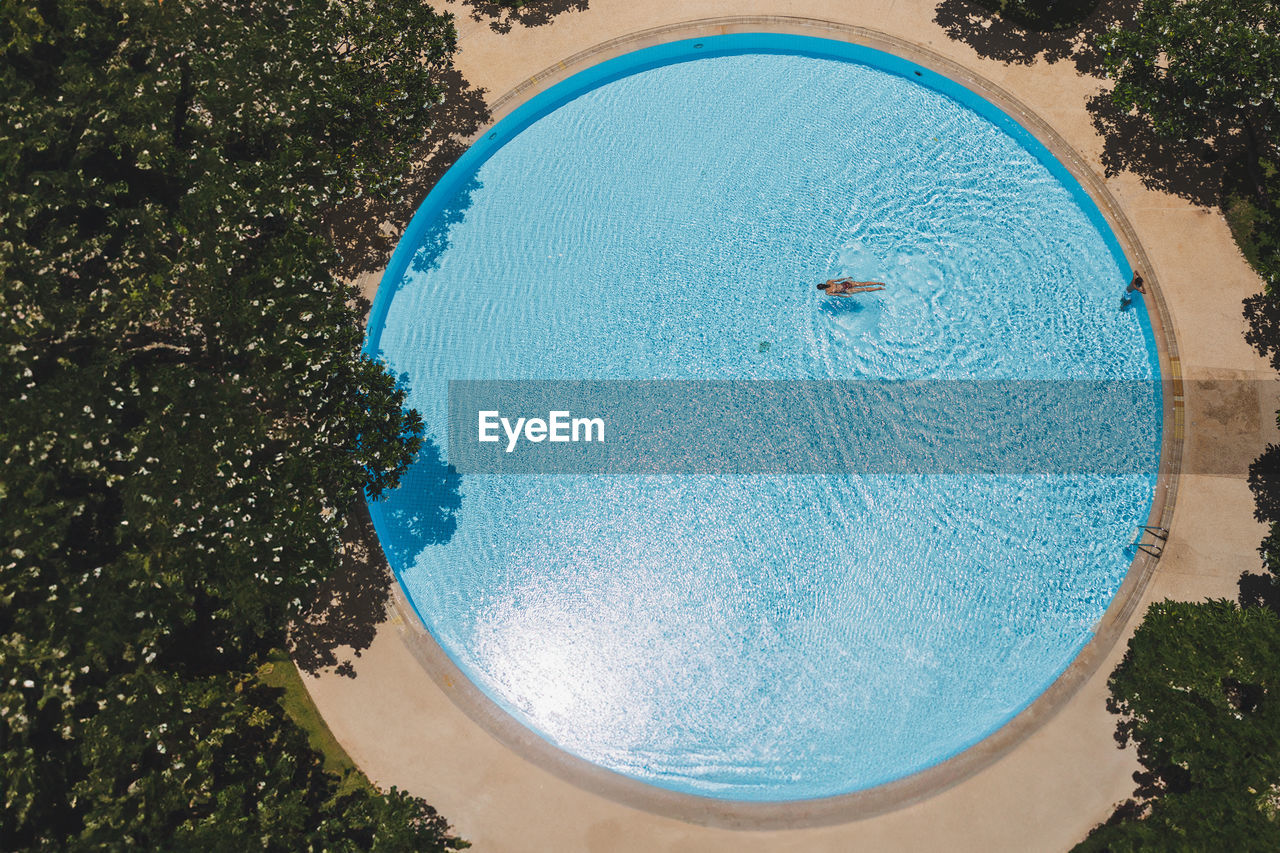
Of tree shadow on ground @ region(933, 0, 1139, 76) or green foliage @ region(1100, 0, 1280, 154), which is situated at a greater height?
tree shadow on ground @ region(933, 0, 1139, 76)

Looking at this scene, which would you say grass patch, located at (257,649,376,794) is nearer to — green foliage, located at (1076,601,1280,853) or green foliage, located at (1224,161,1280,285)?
green foliage, located at (1076,601,1280,853)

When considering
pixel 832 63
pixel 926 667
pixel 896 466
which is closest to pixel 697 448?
pixel 896 466

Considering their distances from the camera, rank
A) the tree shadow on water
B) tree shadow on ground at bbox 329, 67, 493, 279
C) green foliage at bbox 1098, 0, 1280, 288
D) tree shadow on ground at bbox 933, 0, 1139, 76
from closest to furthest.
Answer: green foliage at bbox 1098, 0, 1280, 288
the tree shadow on water
tree shadow on ground at bbox 329, 67, 493, 279
tree shadow on ground at bbox 933, 0, 1139, 76

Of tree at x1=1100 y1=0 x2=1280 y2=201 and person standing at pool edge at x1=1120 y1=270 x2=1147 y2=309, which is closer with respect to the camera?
tree at x1=1100 y1=0 x2=1280 y2=201

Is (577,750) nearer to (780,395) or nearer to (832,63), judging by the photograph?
(780,395)

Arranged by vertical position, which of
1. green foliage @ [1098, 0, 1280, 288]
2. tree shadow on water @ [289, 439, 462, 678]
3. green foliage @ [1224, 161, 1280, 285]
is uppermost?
green foliage @ [1098, 0, 1280, 288]

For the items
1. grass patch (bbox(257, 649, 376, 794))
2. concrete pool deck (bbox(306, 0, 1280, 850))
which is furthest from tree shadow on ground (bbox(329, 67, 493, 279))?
grass patch (bbox(257, 649, 376, 794))

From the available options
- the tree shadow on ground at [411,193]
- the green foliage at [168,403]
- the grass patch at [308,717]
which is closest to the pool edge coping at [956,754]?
the tree shadow on ground at [411,193]

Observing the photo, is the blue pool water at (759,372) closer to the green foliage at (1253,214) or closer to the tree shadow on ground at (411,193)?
the tree shadow on ground at (411,193)
